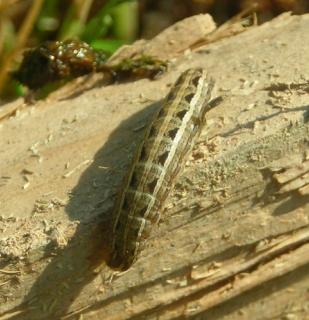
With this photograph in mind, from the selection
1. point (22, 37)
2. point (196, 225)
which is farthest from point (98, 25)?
point (196, 225)

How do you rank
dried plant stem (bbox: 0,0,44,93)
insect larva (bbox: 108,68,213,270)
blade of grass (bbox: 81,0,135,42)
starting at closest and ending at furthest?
insect larva (bbox: 108,68,213,270)
dried plant stem (bbox: 0,0,44,93)
blade of grass (bbox: 81,0,135,42)

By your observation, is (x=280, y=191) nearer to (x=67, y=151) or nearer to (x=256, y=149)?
(x=256, y=149)

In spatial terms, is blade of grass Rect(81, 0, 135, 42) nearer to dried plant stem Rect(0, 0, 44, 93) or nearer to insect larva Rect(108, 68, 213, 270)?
dried plant stem Rect(0, 0, 44, 93)

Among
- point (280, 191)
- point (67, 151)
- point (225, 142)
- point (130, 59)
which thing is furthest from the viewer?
point (130, 59)

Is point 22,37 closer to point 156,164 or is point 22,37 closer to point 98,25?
point 98,25

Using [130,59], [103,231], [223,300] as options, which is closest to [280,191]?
[223,300]

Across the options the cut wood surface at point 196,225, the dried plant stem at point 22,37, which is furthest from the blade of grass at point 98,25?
the cut wood surface at point 196,225

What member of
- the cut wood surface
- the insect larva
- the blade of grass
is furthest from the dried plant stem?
the insect larva
